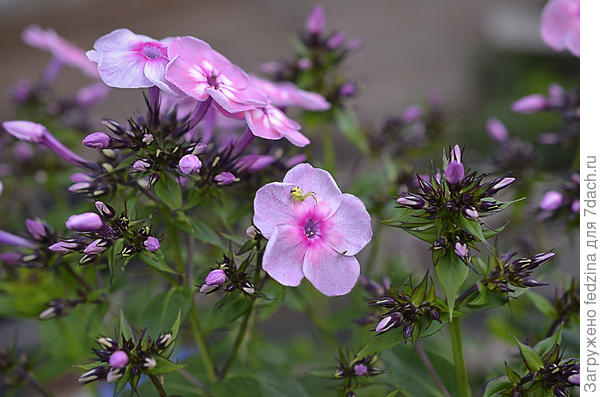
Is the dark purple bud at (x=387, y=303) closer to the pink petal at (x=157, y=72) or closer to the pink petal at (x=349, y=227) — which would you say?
the pink petal at (x=349, y=227)

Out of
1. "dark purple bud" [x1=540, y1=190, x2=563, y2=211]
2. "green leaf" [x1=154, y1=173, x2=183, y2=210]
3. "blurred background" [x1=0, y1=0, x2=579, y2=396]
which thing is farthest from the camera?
"blurred background" [x1=0, y1=0, x2=579, y2=396]

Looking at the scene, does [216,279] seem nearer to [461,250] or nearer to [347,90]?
[461,250]

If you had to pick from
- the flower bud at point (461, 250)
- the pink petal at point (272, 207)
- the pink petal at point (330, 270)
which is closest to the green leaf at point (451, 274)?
the flower bud at point (461, 250)

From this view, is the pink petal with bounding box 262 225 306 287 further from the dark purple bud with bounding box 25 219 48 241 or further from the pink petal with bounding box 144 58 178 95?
the dark purple bud with bounding box 25 219 48 241

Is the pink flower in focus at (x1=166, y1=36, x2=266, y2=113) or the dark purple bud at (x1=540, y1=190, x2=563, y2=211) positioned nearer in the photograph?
the pink flower in focus at (x1=166, y1=36, x2=266, y2=113)

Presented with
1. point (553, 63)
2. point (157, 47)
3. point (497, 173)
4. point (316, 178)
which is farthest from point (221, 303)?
point (553, 63)

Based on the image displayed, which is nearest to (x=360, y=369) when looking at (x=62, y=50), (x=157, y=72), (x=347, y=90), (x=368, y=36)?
(x=157, y=72)

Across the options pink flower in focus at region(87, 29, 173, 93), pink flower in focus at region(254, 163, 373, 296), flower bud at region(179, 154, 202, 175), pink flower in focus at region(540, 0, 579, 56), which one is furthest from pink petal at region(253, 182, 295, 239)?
pink flower in focus at region(540, 0, 579, 56)

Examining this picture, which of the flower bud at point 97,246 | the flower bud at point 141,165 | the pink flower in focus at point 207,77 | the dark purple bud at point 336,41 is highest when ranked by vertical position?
the pink flower in focus at point 207,77
